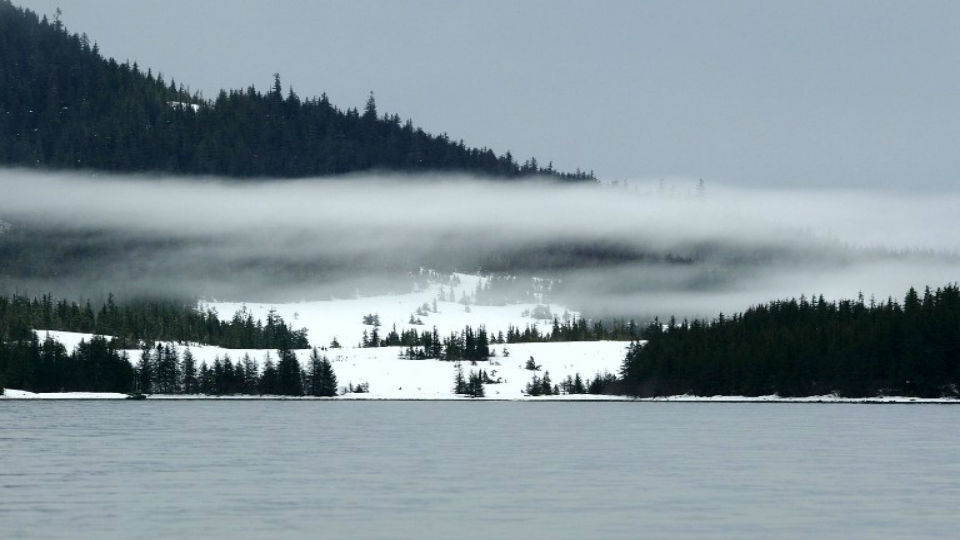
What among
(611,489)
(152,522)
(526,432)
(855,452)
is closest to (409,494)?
(611,489)

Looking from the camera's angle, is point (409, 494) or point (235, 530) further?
point (409, 494)

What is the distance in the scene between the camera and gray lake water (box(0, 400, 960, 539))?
54188mm

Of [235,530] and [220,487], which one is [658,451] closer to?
[220,487]

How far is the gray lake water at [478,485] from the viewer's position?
2133 inches

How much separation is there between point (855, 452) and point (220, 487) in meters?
47.9

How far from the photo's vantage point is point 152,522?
182 ft

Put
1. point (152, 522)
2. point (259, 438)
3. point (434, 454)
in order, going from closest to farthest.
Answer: point (152, 522)
point (434, 454)
point (259, 438)

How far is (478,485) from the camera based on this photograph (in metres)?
70.8

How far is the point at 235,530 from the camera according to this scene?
53.1 meters

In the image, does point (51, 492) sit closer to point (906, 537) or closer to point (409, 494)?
point (409, 494)

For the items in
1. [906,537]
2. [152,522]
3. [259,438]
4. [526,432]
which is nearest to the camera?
[906,537]

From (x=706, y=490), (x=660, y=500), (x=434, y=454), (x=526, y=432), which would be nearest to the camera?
(x=660, y=500)

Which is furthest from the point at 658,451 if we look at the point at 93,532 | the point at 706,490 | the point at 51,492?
the point at 93,532

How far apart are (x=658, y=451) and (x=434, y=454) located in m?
16.1
